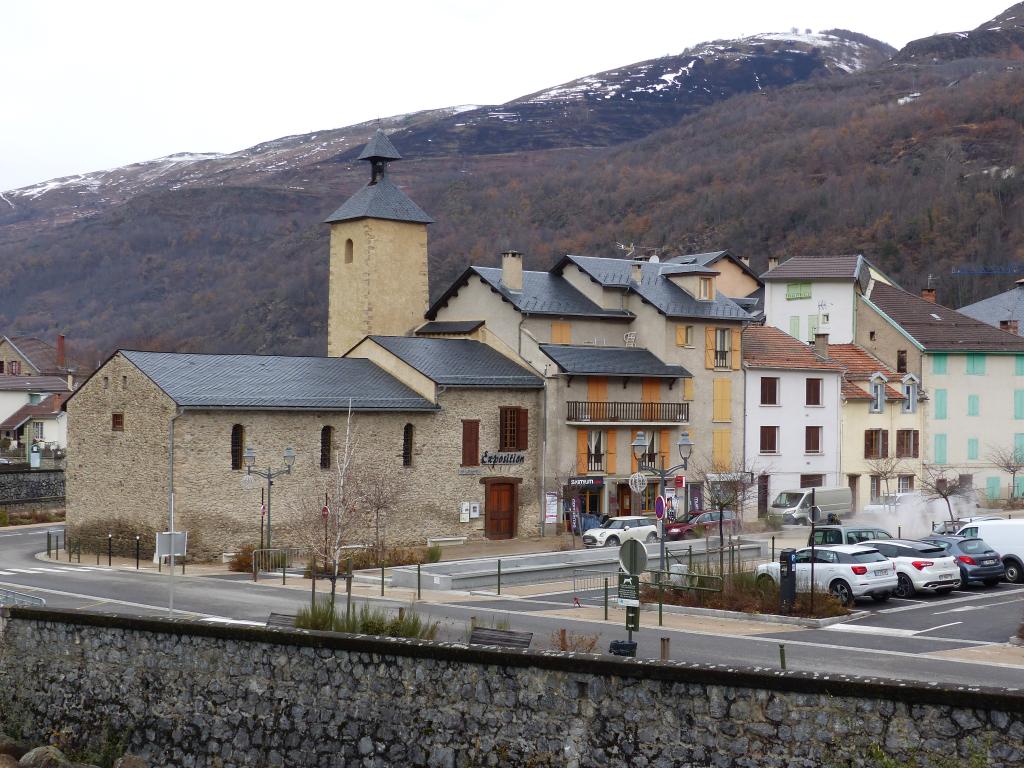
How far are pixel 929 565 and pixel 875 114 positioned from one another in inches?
6113

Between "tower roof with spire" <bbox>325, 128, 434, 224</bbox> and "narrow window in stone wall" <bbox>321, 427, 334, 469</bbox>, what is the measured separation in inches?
510

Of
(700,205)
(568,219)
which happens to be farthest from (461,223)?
(700,205)

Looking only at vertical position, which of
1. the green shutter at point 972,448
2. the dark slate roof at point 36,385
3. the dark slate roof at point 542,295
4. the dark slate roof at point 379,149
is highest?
the dark slate roof at point 379,149

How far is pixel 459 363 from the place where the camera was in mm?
49438

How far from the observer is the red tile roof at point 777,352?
56.3 metres

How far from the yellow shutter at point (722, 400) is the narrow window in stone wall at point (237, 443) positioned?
66.8 feet

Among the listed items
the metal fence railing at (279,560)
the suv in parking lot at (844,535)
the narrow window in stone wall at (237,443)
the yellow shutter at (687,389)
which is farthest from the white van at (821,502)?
the narrow window in stone wall at (237,443)

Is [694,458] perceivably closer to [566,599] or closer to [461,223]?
[566,599]

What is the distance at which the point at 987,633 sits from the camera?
86.7 ft

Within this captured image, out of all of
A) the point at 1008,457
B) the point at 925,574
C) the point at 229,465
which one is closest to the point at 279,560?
the point at 229,465

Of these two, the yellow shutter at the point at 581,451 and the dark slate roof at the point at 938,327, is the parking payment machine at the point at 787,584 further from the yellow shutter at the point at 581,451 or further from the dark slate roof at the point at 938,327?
the dark slate roof at the point at 938,327

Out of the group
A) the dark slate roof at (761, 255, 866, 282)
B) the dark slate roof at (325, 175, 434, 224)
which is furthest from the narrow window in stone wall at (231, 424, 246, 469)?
the dark slate roof at (761, 255, 866, 282)

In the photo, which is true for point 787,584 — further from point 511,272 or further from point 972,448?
point 972,448

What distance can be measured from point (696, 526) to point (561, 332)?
404 inches
